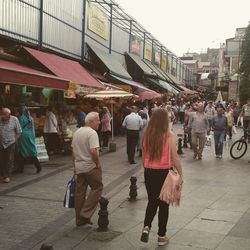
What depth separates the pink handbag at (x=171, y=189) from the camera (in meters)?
5.83

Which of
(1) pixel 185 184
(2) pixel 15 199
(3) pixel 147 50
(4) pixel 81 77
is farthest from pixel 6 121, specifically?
(3) pixel 147 50

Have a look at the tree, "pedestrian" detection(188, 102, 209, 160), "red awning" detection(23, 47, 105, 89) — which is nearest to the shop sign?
the tree

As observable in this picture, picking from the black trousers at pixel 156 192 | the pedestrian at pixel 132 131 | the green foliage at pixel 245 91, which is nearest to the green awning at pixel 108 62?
the pedestrian at pixel 132 131

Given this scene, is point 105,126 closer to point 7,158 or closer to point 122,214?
point 7,158

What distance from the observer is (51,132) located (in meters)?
14.4

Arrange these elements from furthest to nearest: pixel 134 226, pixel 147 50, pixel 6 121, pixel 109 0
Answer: pixel 147 50 < pixel 109 0 < pixel 6 121 < pixel 134 226

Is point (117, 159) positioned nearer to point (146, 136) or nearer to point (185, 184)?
point (185, 184)

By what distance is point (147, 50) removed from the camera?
1345 inches

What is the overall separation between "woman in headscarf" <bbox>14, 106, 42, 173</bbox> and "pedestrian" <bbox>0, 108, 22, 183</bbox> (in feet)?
3.24

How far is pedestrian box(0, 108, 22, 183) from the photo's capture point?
33.3ft

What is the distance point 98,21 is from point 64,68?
24.4 feet

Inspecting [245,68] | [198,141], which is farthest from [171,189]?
[245,68]

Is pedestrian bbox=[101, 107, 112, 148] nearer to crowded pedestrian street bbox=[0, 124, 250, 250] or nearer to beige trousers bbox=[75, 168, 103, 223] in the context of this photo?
crowded pedestrian street bbox=[0, 124, 250, 250]

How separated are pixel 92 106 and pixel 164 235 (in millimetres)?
13012
